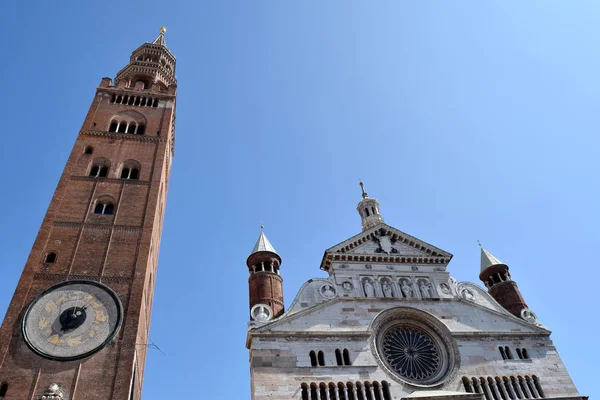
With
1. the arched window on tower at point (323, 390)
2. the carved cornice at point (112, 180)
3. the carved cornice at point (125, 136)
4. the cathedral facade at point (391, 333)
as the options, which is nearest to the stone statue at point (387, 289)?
the cathedral facade at point (391, 333)

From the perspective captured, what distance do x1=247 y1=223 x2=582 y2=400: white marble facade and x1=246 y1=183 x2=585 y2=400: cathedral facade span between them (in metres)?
0.05

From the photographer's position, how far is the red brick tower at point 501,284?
2670 cm

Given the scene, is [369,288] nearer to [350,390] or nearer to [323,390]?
[350,390]

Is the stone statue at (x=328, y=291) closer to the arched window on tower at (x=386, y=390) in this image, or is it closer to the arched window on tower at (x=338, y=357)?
the arched window on tower at (x=338, y=357)

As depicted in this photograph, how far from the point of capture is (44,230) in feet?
70.2

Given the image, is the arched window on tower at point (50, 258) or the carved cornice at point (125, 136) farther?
the carved cornice at point (125, 136)

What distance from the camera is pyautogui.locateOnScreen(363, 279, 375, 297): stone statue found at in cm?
2388

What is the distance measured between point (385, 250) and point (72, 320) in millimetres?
16681

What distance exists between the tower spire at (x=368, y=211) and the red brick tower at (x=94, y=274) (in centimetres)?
1555

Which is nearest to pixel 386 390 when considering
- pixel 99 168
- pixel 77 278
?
pixel 77 278

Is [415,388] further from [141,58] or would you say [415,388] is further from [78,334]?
[141,58]

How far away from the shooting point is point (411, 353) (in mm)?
22297

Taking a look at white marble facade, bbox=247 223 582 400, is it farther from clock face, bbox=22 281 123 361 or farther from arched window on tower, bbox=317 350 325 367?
clock face, bbox=22 281 123 361

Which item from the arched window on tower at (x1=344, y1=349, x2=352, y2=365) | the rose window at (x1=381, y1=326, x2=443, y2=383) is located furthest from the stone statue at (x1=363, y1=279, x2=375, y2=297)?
the arched window on tower at (x1=344, y1=349, x2=352, y2=365)
